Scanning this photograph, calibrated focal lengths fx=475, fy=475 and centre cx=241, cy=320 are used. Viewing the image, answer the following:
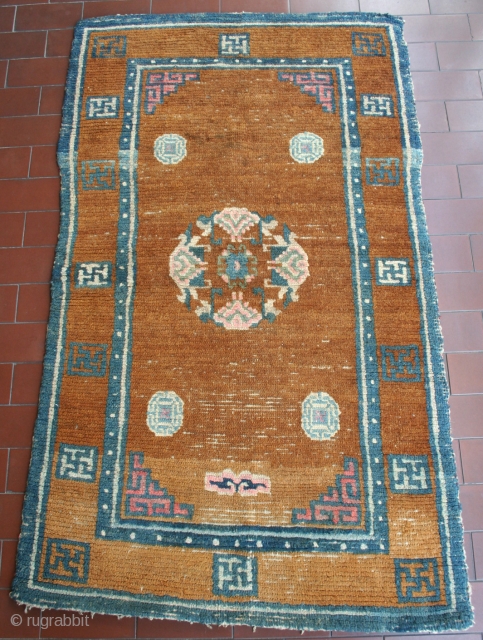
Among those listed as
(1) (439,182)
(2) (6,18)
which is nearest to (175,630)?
(1) (439,182)

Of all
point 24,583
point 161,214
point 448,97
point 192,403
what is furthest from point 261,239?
point 24,583

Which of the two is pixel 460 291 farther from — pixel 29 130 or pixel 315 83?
pixel 29 130

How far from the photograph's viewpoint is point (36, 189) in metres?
1.38

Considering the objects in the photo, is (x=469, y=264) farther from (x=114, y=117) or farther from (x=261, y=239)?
(x=114, y=117)

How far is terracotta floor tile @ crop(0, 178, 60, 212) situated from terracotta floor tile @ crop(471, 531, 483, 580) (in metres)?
1.40

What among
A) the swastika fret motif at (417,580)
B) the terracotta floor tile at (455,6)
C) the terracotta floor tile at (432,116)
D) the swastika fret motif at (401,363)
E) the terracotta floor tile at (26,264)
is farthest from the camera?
the terracotta floor tile at (455,6)

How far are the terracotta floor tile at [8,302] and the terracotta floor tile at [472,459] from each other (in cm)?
123

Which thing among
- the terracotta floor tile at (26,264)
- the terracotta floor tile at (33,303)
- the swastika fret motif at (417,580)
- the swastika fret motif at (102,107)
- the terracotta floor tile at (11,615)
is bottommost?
the terracotta floor tile at (11,615)

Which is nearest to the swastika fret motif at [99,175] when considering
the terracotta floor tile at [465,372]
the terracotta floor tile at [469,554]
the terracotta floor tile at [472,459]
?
the terracotta floor tile at [465,372]

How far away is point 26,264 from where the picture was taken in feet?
4.33

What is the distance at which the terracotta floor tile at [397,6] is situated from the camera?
4.94 feet

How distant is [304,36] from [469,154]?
609 mm

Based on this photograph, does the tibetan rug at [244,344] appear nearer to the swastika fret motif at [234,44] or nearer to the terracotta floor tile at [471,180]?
the swastika fret motif at [234,44]

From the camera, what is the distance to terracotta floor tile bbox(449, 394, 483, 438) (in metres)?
1.21
